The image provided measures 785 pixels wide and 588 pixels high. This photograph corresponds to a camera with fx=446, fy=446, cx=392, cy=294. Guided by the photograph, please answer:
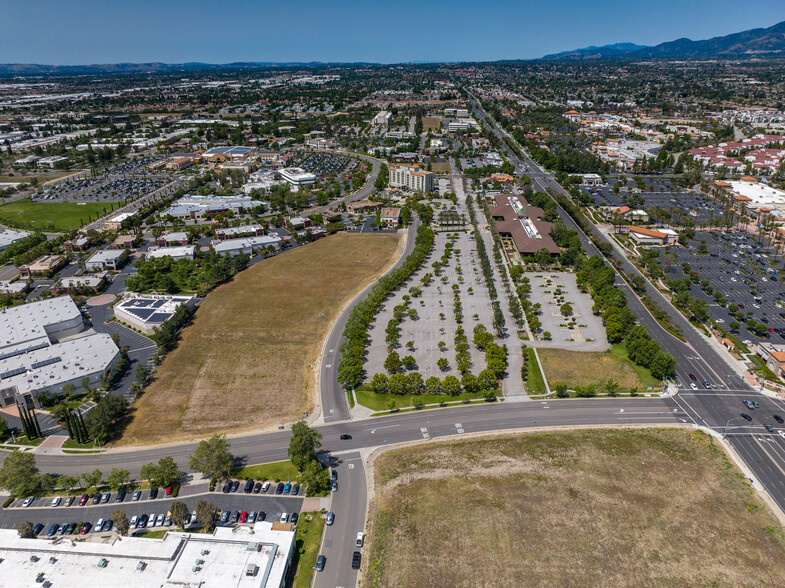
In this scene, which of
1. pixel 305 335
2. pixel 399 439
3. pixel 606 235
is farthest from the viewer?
pixel 606 235

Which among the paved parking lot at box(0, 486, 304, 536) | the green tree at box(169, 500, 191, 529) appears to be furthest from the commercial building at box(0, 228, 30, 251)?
the green tree at box(169, 500, 191, 529)

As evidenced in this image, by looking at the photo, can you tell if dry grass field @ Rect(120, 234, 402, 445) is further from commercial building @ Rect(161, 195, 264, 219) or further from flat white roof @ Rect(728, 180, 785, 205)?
flat white roof @ Rect(728, 180, 785, 205)

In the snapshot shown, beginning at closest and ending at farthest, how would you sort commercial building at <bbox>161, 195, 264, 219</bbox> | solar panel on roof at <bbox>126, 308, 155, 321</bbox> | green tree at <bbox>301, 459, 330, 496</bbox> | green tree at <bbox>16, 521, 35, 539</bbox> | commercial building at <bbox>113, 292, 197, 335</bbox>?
green tree at <bbox>16, 521, 35, 539</bbox>
green tree at <bbox>301, 459, 330, 496</bbox>
commercial building at <bbox>113, 292, 197, 335</bbox>
solar panel on roof at <bbox>126, 308, 155, 321</bbox>
commercial building at <bbox>161, 195, 264, 219</bbox>

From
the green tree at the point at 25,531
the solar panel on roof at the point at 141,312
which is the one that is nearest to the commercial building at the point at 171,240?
the solar panel on roof at the point at 141,312

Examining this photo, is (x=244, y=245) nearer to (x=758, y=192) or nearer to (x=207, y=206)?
(x=207, y=206)

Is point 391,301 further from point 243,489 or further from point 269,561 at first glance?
point 269,561

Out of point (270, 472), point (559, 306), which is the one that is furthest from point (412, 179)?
point (270, 472)

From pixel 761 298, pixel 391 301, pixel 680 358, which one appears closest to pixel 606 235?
pixel 761 298
